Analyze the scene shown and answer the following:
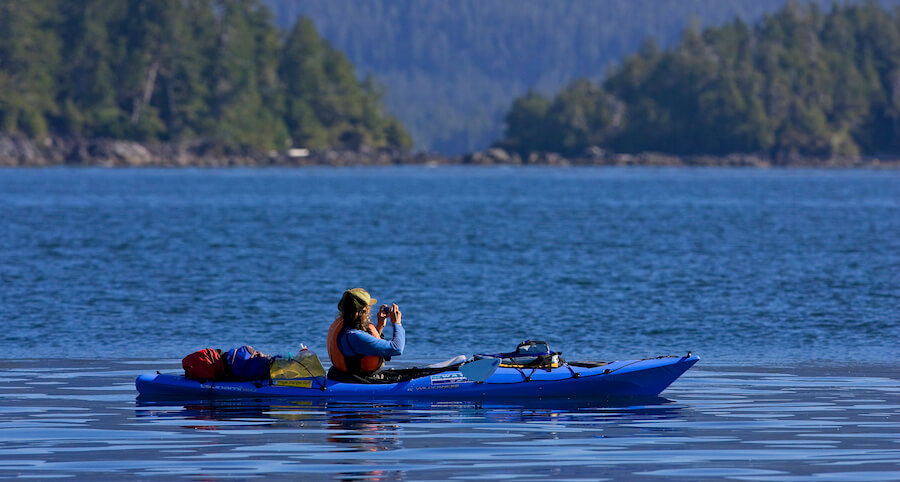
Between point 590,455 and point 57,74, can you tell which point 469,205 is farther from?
point 57,74

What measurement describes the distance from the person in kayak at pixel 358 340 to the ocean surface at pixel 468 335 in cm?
44

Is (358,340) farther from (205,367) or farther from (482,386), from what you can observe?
(205,367)

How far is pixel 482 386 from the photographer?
1811cm

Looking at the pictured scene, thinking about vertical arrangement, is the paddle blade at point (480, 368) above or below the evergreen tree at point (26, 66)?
below

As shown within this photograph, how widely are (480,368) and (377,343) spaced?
1.31 metres

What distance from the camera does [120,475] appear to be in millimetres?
13266

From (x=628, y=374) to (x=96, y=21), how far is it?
180 m

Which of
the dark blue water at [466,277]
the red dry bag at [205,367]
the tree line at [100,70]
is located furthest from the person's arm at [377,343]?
the tree line at [100,70]

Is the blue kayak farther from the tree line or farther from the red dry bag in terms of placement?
the tree line

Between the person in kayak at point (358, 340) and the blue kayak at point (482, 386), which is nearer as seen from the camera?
the person in kayak at point (358, 340)

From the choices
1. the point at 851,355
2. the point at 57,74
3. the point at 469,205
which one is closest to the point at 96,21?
the point at 57,74

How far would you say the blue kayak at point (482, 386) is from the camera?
18.0 metres

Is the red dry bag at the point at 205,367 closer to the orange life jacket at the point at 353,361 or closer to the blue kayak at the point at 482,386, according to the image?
the blue kayak at the point at 482,386

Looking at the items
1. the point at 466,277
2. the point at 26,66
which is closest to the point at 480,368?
the point at 466,277
